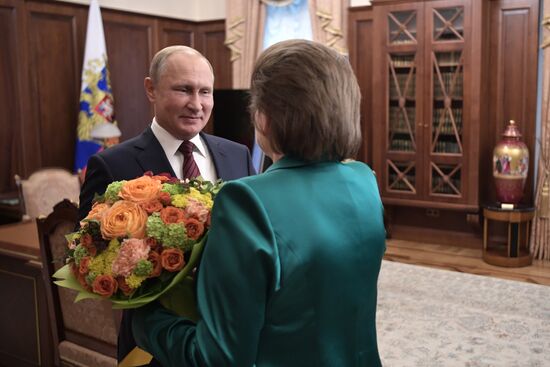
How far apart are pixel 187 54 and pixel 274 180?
3.18ft

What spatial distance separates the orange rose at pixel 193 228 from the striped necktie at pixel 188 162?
2.45 feet

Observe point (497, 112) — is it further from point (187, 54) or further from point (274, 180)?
point (274, 180)

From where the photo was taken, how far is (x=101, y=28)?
6.25 meters

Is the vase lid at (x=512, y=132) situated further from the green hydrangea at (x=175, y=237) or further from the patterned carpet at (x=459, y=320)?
the green hydrangea at (x=175, y=237)

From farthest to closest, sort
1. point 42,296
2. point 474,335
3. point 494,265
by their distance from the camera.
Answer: point 494,265, point 474,335, point 42,296

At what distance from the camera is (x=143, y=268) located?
1.20 metres

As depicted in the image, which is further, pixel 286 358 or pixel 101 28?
pixel 101 28

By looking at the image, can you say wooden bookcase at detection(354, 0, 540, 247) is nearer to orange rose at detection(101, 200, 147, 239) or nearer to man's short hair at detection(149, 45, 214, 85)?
man's short hair at detection(149, 45, 214, 85)

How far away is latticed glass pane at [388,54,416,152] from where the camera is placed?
236 inches

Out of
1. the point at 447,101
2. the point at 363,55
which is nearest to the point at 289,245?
the point at 447,101

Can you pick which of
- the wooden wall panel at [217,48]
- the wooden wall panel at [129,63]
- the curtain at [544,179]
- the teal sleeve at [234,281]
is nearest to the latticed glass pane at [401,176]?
the curtain at [544,179]

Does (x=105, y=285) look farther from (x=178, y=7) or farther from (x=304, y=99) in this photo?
(x=178, y=7)

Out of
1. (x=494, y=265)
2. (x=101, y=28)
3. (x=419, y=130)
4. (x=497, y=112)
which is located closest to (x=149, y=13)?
(x=101, y=28)

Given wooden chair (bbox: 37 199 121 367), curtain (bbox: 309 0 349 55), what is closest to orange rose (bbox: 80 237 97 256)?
wooden chair (bbox: 37 199 121 367)
